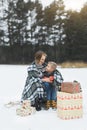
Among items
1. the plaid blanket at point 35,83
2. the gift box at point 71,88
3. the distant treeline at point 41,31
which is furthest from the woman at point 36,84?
the distant treeline at point 41,31

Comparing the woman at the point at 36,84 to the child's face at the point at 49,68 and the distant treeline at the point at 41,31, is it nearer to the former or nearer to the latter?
the child's face at the point at 49,68

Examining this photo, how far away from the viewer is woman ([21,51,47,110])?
5344 millimetres

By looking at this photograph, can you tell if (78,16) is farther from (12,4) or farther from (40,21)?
(12,4)

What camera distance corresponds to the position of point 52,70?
5.43 meters

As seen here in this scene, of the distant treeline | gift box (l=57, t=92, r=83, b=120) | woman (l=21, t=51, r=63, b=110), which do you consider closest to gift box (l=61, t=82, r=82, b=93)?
gift box (l=57, t=92, r=83, b=120)

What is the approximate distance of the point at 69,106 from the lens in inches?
188

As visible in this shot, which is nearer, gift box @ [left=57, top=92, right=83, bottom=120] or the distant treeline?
gift box @ [left=57, top=92, right=83, bottom=120]

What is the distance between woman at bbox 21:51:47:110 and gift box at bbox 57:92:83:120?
58 cm

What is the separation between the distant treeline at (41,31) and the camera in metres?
27.5

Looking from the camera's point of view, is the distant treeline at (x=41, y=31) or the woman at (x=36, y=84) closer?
the woman at (x=36, y=84)

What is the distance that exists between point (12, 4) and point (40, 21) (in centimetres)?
249

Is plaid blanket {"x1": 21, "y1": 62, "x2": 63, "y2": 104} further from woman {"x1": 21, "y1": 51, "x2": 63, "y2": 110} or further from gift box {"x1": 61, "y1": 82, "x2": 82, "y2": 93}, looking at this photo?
gift box {"x1": 61, "y1": 82, "x2": 82, "y2": 93}

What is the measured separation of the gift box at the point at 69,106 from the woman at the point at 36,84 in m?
0.58

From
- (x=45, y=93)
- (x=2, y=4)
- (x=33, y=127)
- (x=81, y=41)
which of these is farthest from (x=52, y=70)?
(x=2, y=4)
